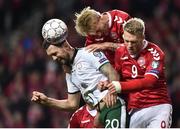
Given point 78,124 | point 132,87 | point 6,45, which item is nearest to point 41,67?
point 6,45

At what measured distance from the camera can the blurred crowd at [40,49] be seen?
1440cm

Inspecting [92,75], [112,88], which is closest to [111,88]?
[112,88]

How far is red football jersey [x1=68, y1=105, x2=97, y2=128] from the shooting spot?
9.56 metres

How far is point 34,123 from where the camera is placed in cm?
1423

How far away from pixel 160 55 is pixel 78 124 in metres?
1.39

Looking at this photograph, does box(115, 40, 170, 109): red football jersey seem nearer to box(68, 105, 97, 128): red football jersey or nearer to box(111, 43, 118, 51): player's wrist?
box(111, 43, 118, 51): player's wrist

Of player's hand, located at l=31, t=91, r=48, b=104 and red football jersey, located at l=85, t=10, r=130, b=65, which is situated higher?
red football jersey, located at l=85, t=10, r=130, b=65

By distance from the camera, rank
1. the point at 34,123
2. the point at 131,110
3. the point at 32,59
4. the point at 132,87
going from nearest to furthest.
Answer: the point at 132,87 → the point at 131,110 → the point at 34,123 → the point at 32,59

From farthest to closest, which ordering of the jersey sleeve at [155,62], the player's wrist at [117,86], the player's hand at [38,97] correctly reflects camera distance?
the player's hand at [38,97], the jersey sleeve at [155,62], the player's wrist at [117,86]

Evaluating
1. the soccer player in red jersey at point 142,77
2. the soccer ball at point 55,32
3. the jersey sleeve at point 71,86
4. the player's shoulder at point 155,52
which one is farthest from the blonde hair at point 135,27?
the jersey sleeve at point 71,86

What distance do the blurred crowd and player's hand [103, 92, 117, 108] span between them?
15.2ft

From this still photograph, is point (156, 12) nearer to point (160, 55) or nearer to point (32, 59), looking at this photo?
point (32, 59)

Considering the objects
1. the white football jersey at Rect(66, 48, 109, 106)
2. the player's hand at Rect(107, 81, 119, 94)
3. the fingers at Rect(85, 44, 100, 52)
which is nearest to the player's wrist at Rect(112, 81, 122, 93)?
the player's hand at Rect(107, 81, 119, 94)

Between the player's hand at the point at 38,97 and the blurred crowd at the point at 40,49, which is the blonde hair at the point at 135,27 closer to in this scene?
the player's hand at the point at 38,97
